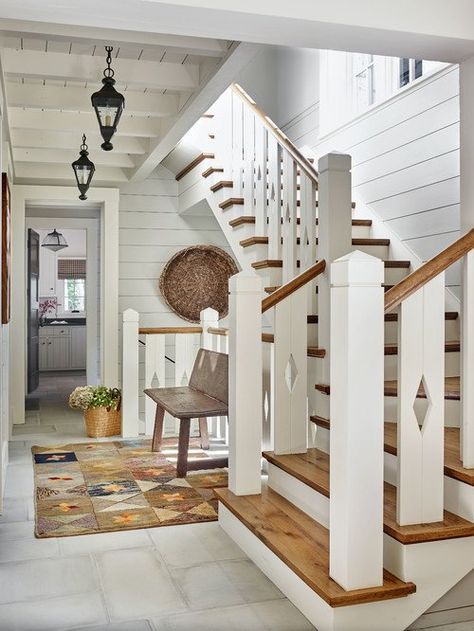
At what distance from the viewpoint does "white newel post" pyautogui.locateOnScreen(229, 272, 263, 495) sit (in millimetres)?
3307

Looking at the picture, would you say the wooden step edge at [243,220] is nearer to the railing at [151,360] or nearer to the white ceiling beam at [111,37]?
the railing at [151,360]

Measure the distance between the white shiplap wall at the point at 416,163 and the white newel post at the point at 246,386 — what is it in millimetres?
1456

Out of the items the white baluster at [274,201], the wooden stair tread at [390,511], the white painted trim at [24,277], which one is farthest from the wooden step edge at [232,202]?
the wooden stair tread at [390,511]

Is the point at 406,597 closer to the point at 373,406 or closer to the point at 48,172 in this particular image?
the point at 373,406

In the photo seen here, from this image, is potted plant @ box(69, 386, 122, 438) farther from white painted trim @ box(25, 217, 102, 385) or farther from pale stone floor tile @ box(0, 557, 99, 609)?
pale stone floor tile @ box(0, 557, 99, 609)

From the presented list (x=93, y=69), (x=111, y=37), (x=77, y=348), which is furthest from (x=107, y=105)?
(x=77, y=348)

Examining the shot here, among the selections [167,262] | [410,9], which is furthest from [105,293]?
[410,9]

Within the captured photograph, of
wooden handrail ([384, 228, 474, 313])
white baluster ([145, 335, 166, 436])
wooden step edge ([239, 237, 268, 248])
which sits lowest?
white baluster ([145, 335, 166, 436])

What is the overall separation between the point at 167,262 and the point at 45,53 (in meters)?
3.26

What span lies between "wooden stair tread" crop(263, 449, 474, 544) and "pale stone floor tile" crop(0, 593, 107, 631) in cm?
100

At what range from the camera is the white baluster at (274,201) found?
446cm

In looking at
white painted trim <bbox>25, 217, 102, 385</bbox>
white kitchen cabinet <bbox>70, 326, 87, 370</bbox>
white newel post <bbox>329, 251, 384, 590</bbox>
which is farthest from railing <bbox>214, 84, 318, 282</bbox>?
white kitchen cabinet <bbox>70, 326, 87, 370</bbox>

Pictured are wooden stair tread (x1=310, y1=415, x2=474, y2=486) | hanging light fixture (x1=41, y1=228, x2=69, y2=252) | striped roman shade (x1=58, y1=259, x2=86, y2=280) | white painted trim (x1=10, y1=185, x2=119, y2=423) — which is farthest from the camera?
striped roman shade (x1=58, y1=259, x2=86, y2=280)

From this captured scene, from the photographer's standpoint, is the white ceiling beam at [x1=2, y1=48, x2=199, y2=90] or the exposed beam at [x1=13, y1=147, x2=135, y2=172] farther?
the exposed beam at [x1=13, y1=147, x2=135, y2=172]
